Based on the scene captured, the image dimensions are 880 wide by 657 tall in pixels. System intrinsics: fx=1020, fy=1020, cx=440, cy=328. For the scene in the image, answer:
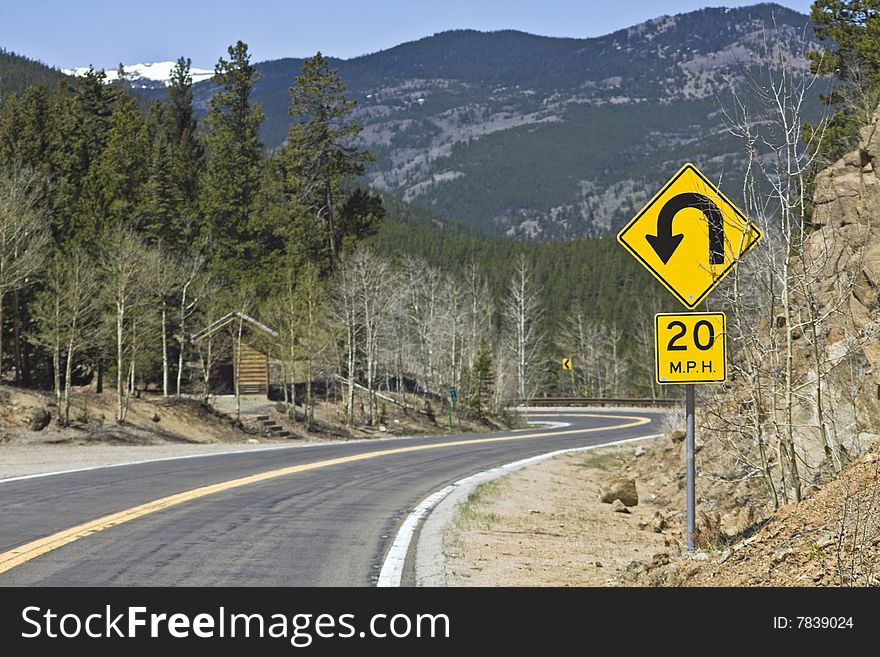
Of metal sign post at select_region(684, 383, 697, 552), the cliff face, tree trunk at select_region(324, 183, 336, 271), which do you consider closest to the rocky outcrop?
the cliff face

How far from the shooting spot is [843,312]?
12.8 metres

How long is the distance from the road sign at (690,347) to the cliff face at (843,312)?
104cm

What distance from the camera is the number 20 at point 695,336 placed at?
8836 millimetres

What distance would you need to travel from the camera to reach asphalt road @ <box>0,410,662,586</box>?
8539mm

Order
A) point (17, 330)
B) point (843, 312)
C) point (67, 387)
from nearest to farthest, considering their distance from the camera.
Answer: point (843, 312) → point (67, 387) → point (17, 330)

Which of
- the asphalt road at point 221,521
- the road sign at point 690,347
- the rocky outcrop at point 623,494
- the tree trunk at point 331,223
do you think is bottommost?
the rocky outcrop at point 623,494

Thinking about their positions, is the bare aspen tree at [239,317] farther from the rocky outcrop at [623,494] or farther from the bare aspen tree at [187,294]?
the rocky outcrop at [623,494]

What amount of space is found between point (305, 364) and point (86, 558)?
39400 millimetres

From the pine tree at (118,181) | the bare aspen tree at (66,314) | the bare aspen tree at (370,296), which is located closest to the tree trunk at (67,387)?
the bare aspen tree at (66,314)

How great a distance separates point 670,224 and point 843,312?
14.6 ft

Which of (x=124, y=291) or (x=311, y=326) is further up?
(x=124, y=291)

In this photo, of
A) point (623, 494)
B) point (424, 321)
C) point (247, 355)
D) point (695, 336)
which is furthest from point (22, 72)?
point (695, 336)

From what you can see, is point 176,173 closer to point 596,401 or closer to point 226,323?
Answer: point 226,323

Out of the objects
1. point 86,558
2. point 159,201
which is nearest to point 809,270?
point 86,558
